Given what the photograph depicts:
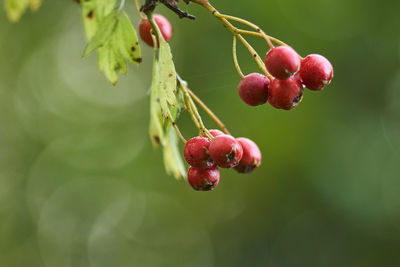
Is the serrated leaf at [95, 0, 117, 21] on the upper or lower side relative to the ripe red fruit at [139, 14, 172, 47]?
upper

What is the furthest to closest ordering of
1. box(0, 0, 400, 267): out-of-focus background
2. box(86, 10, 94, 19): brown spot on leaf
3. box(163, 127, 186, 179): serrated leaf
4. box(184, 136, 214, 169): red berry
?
box(0, 0, 400, 267): out-of-focus background → box(163, 127, 186, 179): serrated leaf → box(86, 10, 94, 19): brown spot on leaf → box(184, 136, 214, 169): red berry

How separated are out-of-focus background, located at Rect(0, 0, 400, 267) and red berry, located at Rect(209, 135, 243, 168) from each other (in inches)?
192

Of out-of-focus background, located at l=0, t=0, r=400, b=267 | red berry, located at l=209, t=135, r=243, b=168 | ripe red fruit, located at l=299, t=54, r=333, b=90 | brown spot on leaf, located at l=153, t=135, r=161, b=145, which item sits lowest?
out-of-focus background, located at l=0, t=0, r=400, b=267

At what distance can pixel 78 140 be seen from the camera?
33.7ft

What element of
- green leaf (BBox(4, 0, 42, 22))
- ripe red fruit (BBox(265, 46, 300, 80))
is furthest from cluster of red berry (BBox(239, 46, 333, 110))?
green leaf (BBox(4, 0, 42, 22))

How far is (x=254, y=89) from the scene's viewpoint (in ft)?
4.34

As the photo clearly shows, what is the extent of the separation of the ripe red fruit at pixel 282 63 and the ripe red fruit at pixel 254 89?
0.09m

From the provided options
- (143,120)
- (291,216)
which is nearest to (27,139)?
(143,120)

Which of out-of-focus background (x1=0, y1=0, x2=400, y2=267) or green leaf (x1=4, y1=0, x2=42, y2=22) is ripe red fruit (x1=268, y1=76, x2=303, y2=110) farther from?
out-of-focus background (x1=0, y1=0, x2=400, y2=267)

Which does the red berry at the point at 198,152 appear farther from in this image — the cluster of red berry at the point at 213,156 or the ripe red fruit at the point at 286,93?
the ripe red fruit at the point at 286,93

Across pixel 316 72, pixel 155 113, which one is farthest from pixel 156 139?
pixel 316 72

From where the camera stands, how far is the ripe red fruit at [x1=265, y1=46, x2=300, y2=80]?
1.21m

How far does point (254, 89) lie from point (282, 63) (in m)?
0.14

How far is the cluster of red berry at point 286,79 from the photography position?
1.22 metres
